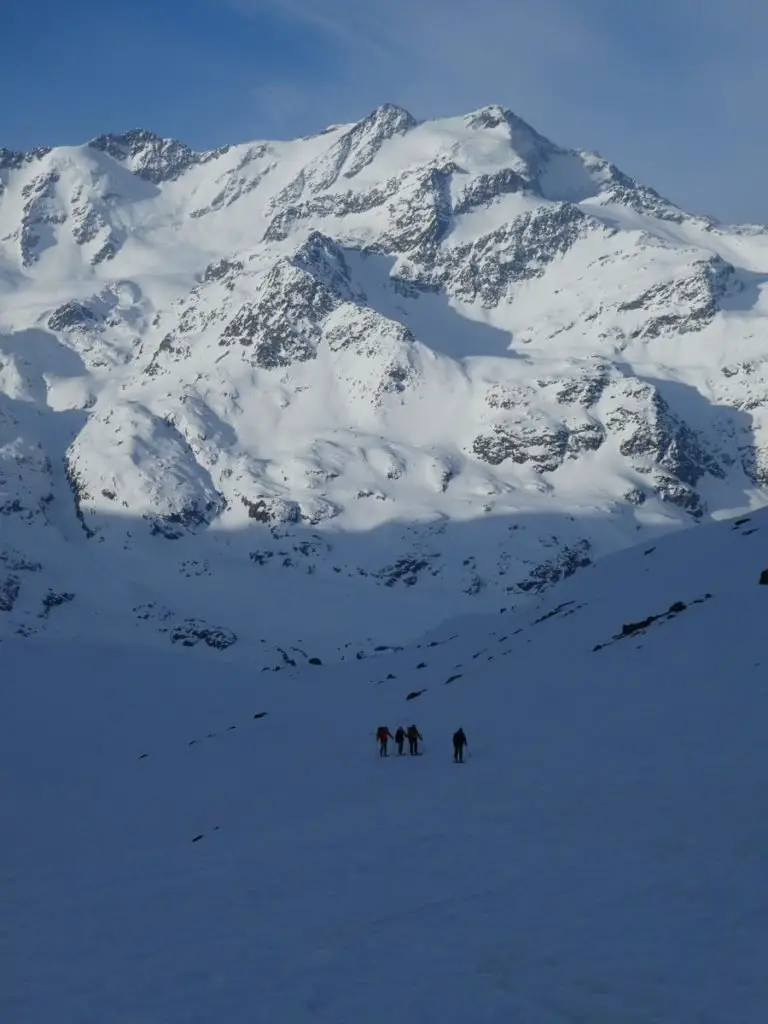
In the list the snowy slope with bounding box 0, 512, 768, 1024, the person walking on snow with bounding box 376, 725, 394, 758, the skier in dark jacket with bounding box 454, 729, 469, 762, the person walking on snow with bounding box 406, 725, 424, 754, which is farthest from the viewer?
the person walking on snow with bounding box 376, 725, 394, 758

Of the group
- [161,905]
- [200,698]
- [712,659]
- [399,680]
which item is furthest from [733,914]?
[200,698]

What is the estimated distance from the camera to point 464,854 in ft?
59.1

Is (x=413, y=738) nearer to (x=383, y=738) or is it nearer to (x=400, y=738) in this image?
(x=400, y=738)

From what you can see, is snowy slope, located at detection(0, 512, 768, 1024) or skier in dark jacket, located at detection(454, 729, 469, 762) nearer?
snowy slope, located at detection(0, 512, 768, 1024)

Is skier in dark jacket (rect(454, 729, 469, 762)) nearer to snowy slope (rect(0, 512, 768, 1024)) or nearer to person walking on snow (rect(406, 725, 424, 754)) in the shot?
snowy slope (rect(0, 512, 768, 1024))

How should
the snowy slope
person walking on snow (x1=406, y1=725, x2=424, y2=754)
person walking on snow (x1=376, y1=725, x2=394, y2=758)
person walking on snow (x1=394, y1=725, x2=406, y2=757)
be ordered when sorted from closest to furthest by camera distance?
1. the snowy slope
2. person walking on snow (x1=406, y1=725, x2=424, y2=754)
3. person walking on snow (x1=394, y1=725, x2=406, y2=757)
4. person walking on snow (x1=376, y1=725, x2=394, y2=758)

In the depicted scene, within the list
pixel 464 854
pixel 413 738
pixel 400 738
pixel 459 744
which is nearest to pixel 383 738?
pixel 400 738

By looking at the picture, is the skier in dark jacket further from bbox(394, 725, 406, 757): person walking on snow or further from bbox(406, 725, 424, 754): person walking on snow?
bbox(394, 725, 406, 757): person walking on snow

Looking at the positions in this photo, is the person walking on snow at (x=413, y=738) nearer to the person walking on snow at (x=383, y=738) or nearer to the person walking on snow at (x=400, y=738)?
the person walking on snow at (x=400, y=738)

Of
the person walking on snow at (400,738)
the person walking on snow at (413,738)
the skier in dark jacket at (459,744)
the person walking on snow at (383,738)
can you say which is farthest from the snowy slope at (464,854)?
the person walking on snow at (383,738)

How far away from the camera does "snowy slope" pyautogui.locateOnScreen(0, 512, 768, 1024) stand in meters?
12.2

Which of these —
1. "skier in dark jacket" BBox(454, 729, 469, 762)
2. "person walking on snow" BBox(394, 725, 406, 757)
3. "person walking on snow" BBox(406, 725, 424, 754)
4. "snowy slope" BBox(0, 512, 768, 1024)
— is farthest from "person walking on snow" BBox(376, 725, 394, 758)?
"skier in dark jacket" BBox(454, 729, 469, 762)

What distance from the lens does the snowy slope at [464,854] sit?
40.2 feet

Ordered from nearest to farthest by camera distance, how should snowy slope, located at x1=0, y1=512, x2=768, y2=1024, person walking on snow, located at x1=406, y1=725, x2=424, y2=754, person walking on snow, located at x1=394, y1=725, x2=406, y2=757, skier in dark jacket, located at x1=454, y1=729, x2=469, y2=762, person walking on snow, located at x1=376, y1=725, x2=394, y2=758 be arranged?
snowy slope, located at x1=0, y1=512, x2=768, y2=1024, skier in dark jacket, located at x1=454, y1=729, x2=469, y2=762, person walking on snow, located at x1=406, y1=725, x2=424, y2=754, person walking on snow, located at x1=394, y1=725, x2=406, y2=757, person walking on snow, located at x1=376, y1=725, x2=394, y2=758
